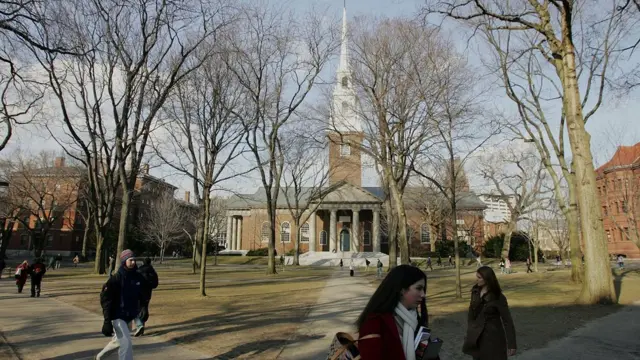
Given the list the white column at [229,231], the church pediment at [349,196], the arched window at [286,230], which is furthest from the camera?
the white column at [229,231]

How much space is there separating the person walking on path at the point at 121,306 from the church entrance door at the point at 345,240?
56.8 meters

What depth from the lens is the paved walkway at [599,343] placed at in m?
7.27

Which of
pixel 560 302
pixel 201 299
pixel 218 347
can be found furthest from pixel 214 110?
pixel 560 302

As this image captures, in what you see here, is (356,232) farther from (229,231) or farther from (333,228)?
(229,231)

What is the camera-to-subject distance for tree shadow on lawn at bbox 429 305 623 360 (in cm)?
799

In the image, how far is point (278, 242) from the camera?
66188 mm

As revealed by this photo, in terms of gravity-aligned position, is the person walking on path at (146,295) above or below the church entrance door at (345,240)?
below

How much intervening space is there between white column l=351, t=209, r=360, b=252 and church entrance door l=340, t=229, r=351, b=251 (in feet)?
5.06

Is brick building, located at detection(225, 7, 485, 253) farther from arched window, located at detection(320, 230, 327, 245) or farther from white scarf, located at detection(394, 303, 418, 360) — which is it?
white scarf, located at detection(394, 303, 418, 360)

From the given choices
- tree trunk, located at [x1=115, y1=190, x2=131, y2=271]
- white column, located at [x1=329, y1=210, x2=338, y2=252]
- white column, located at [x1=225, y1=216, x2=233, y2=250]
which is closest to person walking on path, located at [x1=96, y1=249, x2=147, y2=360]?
tree trunk, located at [x1=115, y1=190, x2=131, y2=271]

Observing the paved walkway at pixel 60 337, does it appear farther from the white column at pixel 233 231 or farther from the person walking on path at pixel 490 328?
the white column at pixel 233 231

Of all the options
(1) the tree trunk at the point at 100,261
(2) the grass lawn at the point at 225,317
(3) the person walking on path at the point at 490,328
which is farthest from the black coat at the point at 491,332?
(1) the tree trunk at the point at 100,261

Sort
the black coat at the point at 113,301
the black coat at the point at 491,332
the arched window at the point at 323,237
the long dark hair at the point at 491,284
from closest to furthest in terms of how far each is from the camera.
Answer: the black coat at the point at 491,332 < the long dark hair at the point at 491,284 < the black coat at the point at 113,301 < the arched window at the point at 323,237

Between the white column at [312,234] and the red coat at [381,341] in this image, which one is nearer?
the red coat at [381,341]
